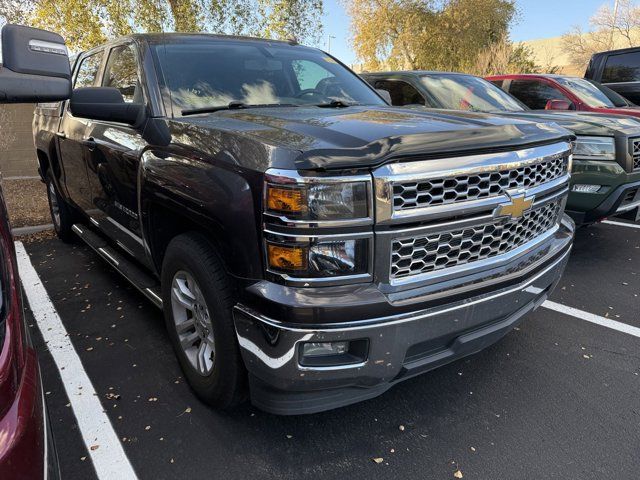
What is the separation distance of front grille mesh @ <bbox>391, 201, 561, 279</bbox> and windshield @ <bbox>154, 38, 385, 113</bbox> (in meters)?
1.46

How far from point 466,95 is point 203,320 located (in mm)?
4834

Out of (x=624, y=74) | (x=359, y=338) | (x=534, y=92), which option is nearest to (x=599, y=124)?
(x=534, y=92)

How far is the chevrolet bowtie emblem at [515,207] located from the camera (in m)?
2.08

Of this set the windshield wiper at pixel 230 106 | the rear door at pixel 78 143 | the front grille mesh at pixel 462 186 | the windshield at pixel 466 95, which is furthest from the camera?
the windshield at pixel 466 95

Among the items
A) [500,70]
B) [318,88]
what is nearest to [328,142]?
[318,88]

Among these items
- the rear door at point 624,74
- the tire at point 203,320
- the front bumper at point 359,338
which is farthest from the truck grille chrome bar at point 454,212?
the rear door at point 624,74

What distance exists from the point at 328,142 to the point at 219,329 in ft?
3.10

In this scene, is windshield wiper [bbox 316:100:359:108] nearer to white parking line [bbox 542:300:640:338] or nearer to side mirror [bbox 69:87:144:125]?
side mirror [bbox 69:87:144:125]

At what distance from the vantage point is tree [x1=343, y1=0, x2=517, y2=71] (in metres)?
23.3

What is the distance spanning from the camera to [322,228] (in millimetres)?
1728

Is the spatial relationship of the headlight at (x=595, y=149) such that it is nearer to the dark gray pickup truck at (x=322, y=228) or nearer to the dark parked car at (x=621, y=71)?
the dark gray pickup truck at (x=322, y=228)

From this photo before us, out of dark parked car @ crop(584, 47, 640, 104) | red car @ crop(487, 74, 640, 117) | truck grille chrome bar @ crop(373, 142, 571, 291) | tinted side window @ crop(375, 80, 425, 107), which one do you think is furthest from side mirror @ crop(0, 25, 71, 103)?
dark parked car @ crop(584, 47, 640, 104)

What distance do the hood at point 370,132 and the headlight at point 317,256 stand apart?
0.28 m

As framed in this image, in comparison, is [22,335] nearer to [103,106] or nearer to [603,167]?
[103,106]
